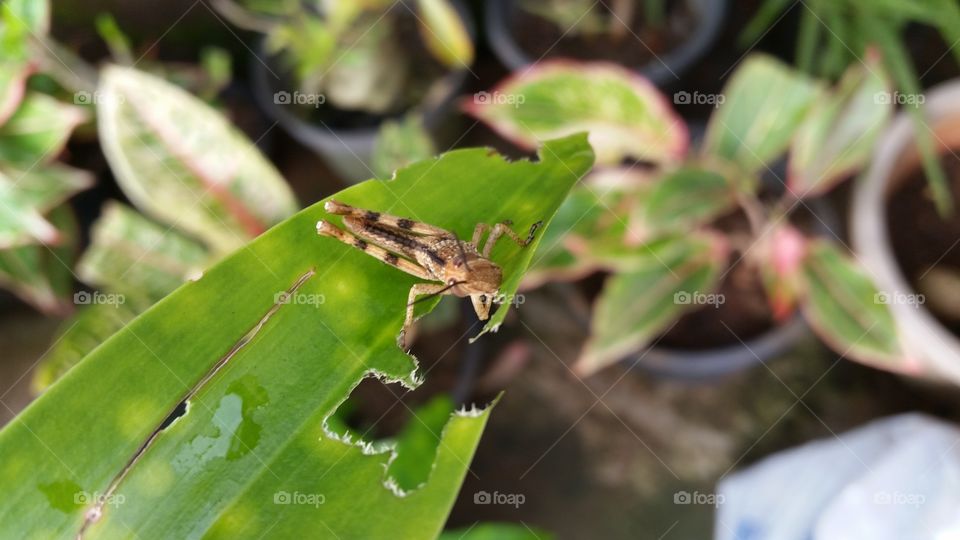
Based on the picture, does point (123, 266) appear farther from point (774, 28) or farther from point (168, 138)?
point (774, 28)

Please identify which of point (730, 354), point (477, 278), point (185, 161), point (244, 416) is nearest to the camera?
point (244, 416)

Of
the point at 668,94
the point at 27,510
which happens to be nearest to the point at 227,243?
the point at 27,510

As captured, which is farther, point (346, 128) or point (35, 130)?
point (346, 128)

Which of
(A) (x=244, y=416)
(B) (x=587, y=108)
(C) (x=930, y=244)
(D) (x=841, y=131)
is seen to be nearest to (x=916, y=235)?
(C) (x=930, y=244)

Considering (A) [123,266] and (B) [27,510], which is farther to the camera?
(A) [123,266]

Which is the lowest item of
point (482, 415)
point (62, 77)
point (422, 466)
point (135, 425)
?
point (422, 466)

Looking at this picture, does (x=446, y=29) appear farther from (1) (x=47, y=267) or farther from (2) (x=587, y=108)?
(1) (x=47, y=267)

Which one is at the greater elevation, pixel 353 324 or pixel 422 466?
pixel 353 324

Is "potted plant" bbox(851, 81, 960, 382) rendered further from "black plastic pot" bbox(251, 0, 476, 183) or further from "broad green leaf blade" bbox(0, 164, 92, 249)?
"broad green leaf blade" bbox(0, 164, 92, 249)
